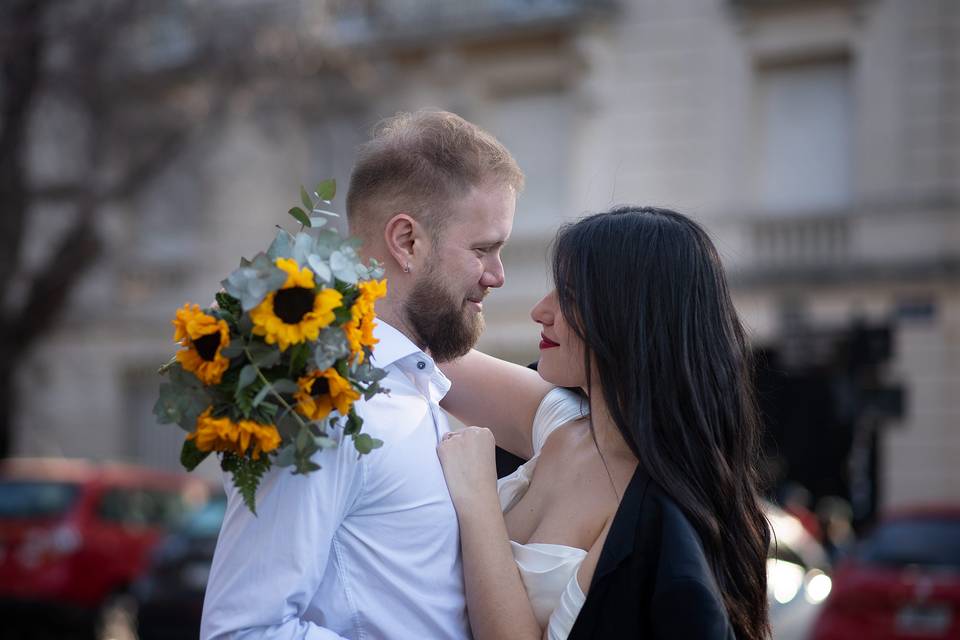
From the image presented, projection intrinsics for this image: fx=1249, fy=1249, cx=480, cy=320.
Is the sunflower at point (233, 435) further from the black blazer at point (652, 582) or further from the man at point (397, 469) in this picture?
the black blazer at point (652, 582)

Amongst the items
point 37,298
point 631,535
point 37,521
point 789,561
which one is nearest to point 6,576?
point 37,521

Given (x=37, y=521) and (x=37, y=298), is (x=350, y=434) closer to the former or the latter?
(x=37, y=521)

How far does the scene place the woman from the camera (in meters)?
2.58

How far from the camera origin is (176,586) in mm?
10094

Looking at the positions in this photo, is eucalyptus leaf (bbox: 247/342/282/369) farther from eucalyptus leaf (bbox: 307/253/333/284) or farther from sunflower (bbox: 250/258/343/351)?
eucalyptus leaf (bbox: 307/253/333/284)

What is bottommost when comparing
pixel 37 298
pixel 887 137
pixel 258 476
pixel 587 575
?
pixel 587 575

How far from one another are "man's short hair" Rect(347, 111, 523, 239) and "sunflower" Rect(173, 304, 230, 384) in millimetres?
694

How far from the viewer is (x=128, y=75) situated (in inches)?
551

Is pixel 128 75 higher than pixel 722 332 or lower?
higher

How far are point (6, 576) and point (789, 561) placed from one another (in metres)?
6.99

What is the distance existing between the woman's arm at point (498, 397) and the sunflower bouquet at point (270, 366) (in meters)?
0.89

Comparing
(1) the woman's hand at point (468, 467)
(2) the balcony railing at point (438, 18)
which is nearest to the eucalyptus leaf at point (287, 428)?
(1) the woman's hand at point (468, 467)

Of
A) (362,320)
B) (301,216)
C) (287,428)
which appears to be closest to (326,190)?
(301,216)


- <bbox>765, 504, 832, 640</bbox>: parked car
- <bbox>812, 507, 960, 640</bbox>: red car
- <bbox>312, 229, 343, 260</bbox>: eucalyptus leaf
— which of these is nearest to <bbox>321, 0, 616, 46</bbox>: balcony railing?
<bbox>765, 504, 832, 640</bbox>: parked car
